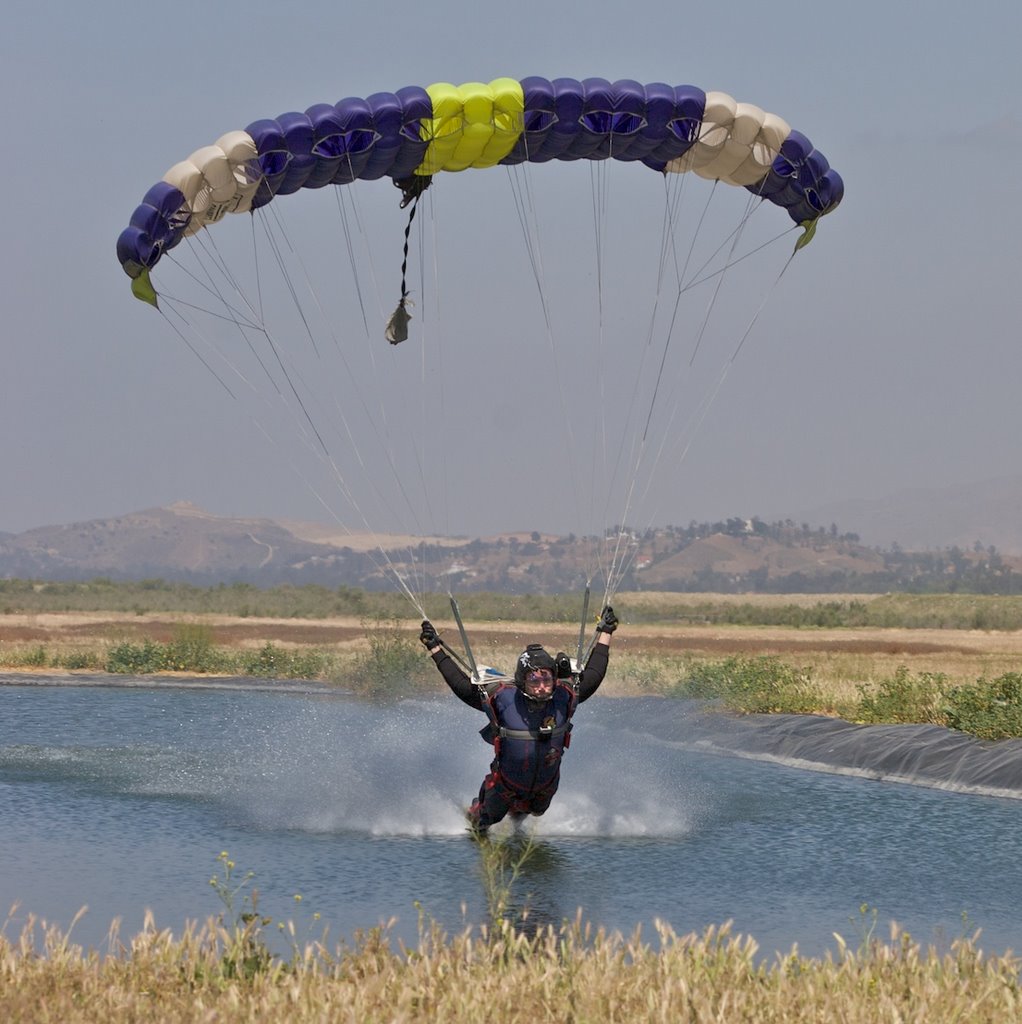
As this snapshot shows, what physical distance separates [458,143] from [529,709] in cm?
602

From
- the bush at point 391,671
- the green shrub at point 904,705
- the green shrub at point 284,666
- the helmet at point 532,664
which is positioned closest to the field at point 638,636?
the green shrub at point 904,705

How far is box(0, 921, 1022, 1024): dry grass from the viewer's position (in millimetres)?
7512

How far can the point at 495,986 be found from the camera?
315 inches

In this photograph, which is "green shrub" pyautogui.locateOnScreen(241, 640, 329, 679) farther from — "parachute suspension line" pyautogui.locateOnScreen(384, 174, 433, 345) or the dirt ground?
"parachute suspension line" pyautogui.locateOnScreen(384, 174, 433, 345)

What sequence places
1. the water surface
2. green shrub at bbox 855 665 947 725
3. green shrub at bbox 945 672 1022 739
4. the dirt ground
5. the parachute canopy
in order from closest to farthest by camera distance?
1. the water surface
2. the parachute canopy
3. green shrub at bbox 945 672 1022 739
4. green shrub at bbox 855 665 947 725
5. the dirt ground

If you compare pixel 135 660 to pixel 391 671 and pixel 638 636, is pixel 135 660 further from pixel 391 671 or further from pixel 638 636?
pixel 638 636

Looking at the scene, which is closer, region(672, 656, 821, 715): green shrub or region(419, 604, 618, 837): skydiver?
region(419, 604, 618, 837): skydiver

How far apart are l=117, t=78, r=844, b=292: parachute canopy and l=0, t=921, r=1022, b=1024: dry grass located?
8793 mm

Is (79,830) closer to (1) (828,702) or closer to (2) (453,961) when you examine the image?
(2) (453,961)

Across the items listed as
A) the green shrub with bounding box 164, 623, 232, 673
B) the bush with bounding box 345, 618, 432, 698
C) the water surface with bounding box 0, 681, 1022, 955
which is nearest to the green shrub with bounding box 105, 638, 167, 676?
the green shrub with bounding box 164, 623, 232, 673

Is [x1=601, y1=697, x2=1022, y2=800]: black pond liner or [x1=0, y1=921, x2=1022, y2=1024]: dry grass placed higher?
[x1=0, y1=921, x2=1022, y2=1024]: dry grass

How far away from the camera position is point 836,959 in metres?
10.6

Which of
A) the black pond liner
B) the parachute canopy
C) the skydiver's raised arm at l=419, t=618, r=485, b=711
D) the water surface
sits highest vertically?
the parachute canopy

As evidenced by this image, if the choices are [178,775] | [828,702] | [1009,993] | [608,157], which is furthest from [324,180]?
[828,702]
